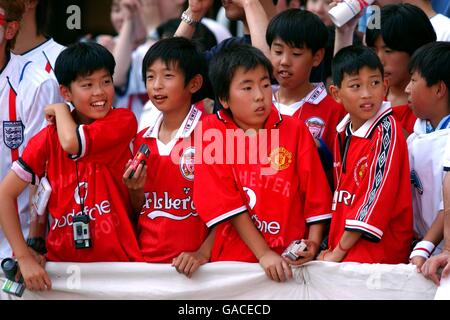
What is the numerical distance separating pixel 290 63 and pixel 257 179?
80 centimetres

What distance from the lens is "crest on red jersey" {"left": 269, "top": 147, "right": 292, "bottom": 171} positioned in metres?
4.26

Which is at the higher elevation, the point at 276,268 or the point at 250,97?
the point at 250,97

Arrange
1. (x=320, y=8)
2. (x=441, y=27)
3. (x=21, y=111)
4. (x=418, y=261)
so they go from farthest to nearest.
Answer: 1. (x=320, y=8)
2. (x=441, y=27)
3. (x=21, y=111)
4. (x=418, y=261)

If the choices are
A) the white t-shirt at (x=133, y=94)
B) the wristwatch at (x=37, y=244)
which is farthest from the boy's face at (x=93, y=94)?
the white t-shirt at (x=133, y=94)

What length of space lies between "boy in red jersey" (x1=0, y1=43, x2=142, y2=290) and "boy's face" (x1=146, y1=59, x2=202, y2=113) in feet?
0.54

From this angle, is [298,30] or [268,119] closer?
[268,119]

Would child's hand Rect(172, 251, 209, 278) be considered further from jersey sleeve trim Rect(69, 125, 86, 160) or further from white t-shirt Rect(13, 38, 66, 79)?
white t-shirt Rect(13, 38, 66, 79)

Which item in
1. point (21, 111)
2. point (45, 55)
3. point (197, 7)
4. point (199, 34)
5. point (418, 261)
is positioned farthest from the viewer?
point (199, 34)

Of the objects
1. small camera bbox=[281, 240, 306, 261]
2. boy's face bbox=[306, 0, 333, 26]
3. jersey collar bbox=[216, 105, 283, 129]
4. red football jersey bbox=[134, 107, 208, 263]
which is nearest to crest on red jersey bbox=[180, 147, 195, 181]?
red football jersey bbox=[134, 107, 208, 263]

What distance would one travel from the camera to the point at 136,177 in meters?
4.26

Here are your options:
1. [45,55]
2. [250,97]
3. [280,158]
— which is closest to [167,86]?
[250,97]

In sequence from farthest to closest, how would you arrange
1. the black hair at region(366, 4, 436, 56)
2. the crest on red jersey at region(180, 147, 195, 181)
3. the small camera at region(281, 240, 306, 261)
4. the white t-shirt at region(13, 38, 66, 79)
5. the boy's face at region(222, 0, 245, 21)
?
1. the boy's face at region(222, 0, 245, 21)
2. the white t-shirt at region(13, 38, 66, 79)
3. the black hair at region(366, 4, 436, 56)
4. the crest on red jersey at region(180, 147, 195, 181)
5. the small camera at region(281, 240, 306, 261)

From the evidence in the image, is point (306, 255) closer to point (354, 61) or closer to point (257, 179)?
point (257, 179)

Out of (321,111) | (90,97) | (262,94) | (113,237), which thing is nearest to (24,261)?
(113,237)
